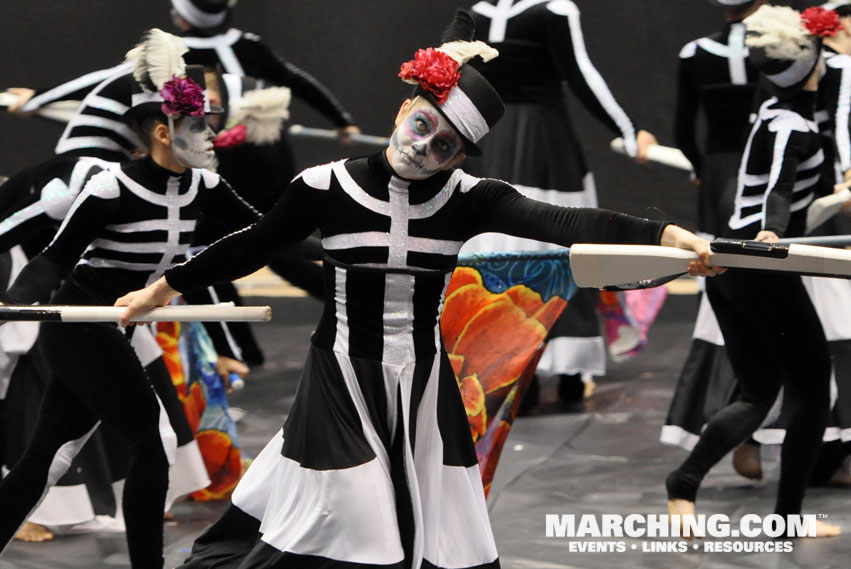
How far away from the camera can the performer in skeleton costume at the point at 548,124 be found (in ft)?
17.9

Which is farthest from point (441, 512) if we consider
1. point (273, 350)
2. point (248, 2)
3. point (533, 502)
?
point (248, 2)

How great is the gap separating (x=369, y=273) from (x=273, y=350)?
165 inches

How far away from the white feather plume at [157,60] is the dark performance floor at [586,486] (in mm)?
1433

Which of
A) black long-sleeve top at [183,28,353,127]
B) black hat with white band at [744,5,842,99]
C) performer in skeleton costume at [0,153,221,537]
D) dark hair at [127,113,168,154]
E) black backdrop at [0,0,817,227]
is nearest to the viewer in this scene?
dark hair at [127,113,168,154]

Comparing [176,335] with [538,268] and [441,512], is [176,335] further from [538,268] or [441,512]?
[441,512]

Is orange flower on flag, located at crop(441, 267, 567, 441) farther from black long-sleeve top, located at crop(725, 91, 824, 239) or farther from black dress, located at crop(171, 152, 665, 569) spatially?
black long-sleeve top, located at crop(725, 91, 824, 239)

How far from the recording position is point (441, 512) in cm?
307

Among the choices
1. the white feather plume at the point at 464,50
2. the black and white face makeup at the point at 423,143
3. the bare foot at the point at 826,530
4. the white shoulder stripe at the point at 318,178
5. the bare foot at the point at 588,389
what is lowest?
the bare foot at the point at 588,389

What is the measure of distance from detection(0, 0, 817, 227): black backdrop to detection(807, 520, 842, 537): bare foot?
13.0 ft

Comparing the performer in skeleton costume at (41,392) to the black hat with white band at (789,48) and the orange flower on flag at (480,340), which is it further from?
the black hat with white band at (789,48)

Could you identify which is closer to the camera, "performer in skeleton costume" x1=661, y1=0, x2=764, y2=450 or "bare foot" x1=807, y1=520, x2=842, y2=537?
"bare foot" x1=807, y1=520, x2=842, y2=537

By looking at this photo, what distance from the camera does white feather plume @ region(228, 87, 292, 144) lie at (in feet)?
17.4

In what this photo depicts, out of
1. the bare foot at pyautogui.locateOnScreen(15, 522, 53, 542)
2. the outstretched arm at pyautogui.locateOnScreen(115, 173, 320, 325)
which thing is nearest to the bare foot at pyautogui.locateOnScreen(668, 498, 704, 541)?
the outstretched arm at pyautogui.locateOnScreen(115, 173, 320, 325)

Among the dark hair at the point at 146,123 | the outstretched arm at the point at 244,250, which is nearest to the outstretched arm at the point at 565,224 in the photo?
the outstretched arm at the point at 244,250
